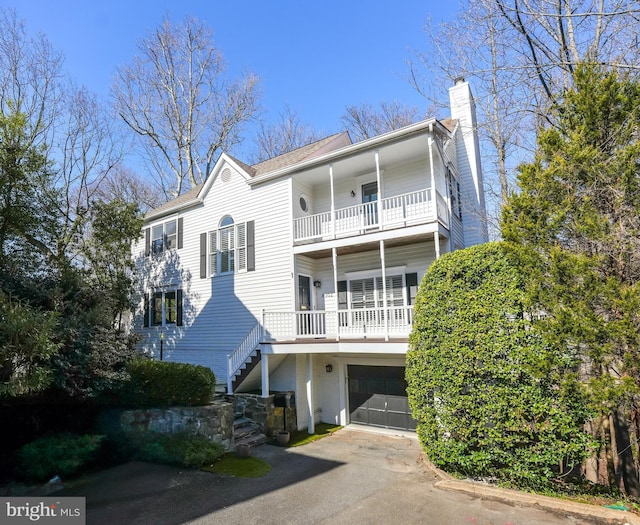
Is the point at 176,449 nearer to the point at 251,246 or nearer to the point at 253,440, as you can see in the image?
the point at 253,440

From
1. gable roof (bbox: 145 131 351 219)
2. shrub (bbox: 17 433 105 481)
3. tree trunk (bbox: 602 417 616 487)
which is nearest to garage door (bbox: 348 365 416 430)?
tree trunk (bbox: 602 417 616 487)

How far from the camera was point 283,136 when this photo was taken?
88.4ft

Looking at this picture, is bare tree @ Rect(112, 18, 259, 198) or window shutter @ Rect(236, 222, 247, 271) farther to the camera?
bare tree @ Rect(112, 18, 259, 198)

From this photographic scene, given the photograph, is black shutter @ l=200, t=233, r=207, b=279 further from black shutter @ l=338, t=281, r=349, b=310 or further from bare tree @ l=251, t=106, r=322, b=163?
bare tree @ l=251, t=106, r=322, b=163

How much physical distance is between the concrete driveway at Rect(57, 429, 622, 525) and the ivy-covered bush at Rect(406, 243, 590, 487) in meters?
0.71

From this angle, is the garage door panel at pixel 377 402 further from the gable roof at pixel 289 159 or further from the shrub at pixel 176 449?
the gable roof at pixel 289 159

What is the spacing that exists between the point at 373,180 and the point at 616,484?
942 centimetres

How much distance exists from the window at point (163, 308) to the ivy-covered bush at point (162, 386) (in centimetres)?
618

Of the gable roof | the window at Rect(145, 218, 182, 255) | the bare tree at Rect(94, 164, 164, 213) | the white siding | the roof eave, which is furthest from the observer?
the bare tree at Rect(94, 164, 164, 213)

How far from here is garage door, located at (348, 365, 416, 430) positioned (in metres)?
10.5

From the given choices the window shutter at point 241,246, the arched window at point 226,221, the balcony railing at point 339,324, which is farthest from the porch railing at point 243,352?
the arched window at point 226,221

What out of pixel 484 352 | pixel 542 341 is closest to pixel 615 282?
pixel 542 341

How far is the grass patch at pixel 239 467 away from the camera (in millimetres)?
7586

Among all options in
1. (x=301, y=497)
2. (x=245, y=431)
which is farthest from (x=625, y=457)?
(x=245, y=431)
